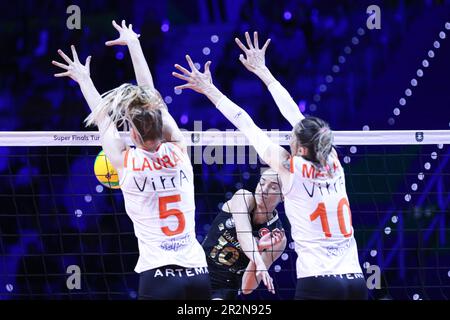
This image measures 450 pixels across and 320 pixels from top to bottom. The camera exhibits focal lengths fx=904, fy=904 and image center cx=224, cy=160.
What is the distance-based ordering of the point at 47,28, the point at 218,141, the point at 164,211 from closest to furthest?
the point at 164,211 → the point at 218,141 → the point at 47,28

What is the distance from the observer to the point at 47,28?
8164mm

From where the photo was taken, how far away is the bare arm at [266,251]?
7.03 meters

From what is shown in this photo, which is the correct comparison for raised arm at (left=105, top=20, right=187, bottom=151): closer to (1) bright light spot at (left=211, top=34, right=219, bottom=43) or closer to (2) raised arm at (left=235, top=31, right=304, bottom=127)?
(2) raised arm at (left=235, top=31, right=304, bottom=127)


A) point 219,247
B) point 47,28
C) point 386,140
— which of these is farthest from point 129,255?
point 386,140

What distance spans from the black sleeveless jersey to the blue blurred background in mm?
974

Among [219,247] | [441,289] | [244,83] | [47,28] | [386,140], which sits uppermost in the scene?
[47,28]

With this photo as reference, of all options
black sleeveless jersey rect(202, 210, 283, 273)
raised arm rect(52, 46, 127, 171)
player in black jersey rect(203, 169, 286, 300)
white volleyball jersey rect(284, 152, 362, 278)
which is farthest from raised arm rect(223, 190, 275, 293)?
raised arm rect(52, 46, 127, 171)

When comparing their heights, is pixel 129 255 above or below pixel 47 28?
below

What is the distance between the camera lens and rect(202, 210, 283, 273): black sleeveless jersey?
707 cm

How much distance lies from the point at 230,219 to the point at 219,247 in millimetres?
240

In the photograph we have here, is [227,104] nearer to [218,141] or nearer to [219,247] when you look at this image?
[218,141]

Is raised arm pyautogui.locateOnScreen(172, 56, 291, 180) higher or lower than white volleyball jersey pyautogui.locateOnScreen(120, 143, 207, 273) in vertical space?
higher

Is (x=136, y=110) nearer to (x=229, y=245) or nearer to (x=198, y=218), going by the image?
(x=229, y=245)

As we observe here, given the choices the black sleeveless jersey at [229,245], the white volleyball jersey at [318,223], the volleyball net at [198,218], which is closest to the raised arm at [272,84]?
the white volleyball jersey at [318,223]
